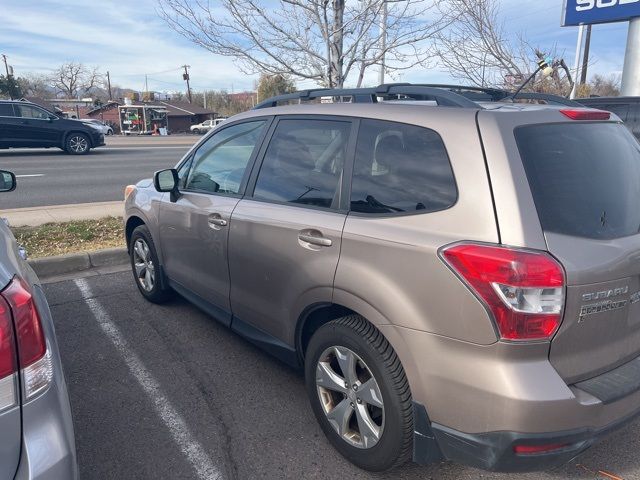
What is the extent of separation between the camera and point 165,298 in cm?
477

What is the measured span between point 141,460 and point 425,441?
Answer: 1480mm

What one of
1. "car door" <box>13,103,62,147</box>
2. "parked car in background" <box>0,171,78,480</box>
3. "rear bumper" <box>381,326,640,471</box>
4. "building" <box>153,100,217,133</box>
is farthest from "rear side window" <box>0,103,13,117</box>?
"building" <box>153,100,217,133</box>

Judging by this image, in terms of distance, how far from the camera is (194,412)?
318 cm

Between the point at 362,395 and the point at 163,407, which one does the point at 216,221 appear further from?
the point at 362,395

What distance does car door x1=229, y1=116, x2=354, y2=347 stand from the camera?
271cm

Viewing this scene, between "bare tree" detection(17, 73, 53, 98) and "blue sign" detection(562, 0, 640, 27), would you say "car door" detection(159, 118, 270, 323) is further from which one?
"bare tree" detection(17, 73, 53, 98)

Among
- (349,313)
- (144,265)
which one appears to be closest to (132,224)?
(144,265)

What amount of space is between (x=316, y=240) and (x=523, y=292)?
1.07m

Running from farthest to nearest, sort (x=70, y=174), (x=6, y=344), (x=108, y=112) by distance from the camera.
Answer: (x=108, y=112), (x=70, y=174), (x=6, y=344)

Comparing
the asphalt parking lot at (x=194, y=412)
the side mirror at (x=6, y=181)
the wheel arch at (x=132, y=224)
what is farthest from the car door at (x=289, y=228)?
the wheel arch at (x=132, y=224)

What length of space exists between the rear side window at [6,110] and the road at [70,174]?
142cm

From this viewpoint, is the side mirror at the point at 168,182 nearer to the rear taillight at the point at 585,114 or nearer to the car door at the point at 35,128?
the rear taillight at the point at 585,114

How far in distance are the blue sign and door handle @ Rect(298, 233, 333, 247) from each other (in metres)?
8.53

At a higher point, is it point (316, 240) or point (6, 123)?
point (6, 123)
